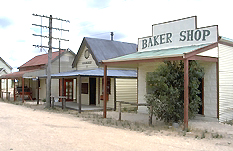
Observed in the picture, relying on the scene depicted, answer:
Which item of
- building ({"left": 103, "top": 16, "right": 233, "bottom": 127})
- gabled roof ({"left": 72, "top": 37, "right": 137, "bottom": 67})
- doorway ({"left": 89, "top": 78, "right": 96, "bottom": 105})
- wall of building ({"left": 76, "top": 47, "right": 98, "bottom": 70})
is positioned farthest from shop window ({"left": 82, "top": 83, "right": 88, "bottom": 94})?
building ({"left": 103, "top": 16, "right": 233, "bottom": 127})

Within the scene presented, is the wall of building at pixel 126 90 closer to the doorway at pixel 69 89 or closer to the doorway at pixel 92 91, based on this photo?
the doorway at pixel 92 91

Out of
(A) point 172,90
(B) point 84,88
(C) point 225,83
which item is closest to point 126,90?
(B) point 84,88

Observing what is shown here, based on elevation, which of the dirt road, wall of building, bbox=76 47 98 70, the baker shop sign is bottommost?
the dirt road

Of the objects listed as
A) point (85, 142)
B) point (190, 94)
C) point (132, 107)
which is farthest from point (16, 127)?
point (132, 107)

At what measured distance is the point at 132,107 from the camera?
16484mm

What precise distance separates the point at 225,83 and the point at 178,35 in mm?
3079

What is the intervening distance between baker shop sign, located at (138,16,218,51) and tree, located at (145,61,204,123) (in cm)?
204

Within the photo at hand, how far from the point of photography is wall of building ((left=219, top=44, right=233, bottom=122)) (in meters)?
10.6

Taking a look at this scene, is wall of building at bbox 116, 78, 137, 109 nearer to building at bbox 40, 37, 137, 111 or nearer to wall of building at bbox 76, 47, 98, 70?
building at bbox 40, 37, 137, 111

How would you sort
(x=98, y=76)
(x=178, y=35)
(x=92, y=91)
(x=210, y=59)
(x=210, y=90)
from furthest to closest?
(x=92, y=91)
(x=98, y=76)
(x=178, y=35)
(x=210, y=90)
(x=210, y=59)

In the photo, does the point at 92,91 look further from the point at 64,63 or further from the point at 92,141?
the point at 92,141

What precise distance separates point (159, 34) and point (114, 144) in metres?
7.49

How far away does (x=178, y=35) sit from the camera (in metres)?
11.6

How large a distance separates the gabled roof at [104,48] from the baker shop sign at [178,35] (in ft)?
15.9
